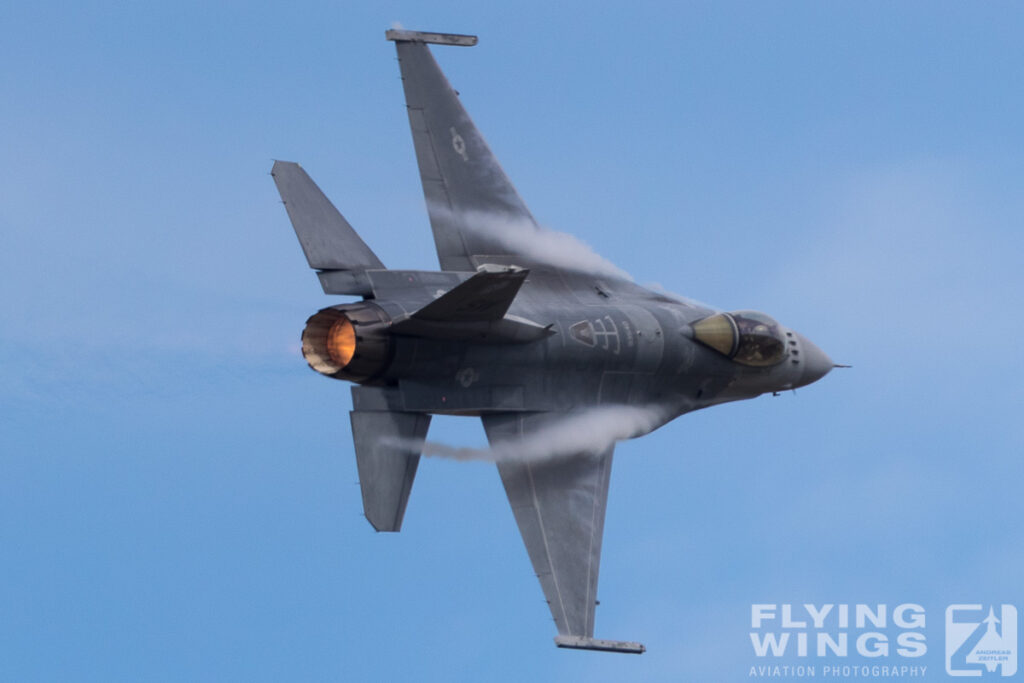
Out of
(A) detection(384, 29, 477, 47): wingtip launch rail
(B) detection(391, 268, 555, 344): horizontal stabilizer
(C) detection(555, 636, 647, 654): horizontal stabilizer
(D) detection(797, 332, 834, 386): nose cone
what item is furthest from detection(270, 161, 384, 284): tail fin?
(D) detection(797, 332, 834, 386): nose cone

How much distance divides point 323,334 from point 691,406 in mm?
7170

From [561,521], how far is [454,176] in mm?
5613

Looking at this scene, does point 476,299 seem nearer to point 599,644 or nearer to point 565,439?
point 565,439

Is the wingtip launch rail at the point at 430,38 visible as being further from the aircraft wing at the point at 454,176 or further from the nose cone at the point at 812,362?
the nose cone at the point at 812,362

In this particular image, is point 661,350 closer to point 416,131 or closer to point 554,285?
point 554,285

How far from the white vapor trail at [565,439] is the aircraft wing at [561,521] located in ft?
0.25

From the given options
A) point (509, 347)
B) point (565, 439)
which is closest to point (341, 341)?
point (509, 347)

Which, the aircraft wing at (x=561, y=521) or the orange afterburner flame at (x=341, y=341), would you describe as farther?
the aircraft wing at (x=561, y=521)

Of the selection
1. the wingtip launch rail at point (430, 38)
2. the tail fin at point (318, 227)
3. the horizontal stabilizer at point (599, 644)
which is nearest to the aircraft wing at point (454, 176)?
the wingtip launch rail at point (430, 38)

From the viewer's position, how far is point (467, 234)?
29266 millimetres

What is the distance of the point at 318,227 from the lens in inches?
1029

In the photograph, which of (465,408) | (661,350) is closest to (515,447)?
(465,408)

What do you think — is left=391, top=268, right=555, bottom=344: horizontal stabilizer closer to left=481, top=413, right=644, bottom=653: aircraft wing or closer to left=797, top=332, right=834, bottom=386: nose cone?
left=481, top=413, right=644, bottom=653: aircraft wing

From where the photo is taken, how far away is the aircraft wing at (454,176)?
95.9 feet
